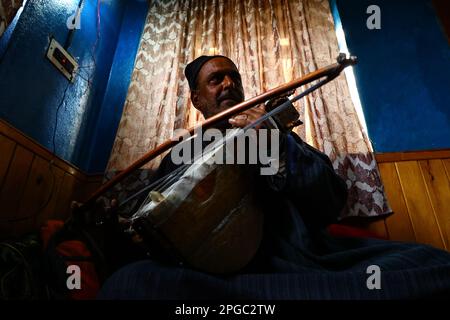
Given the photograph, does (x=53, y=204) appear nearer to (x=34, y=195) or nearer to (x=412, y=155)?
(x=34, y=195)

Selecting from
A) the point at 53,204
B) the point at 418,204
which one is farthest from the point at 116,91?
the point at 418,204

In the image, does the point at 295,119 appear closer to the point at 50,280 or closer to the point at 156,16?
the point at 50,280

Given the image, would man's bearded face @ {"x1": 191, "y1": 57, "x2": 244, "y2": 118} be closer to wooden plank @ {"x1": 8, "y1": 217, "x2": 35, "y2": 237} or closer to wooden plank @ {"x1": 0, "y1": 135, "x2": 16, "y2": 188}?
wooden plank @ {"x1": 0, "y1": 135, "x2": 16, "y2": 188}

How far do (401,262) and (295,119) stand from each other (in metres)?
0.46

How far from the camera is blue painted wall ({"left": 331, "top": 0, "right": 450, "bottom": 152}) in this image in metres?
1.56

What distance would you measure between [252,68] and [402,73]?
106 centimetres

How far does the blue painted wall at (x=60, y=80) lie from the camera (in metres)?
1.27

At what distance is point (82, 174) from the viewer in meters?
1.69

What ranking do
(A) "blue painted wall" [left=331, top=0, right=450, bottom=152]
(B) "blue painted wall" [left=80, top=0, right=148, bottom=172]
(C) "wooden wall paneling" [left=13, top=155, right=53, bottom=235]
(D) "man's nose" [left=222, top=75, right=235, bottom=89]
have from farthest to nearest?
1. (B) "blue painted wall" [left=80, top=0, right=148, bottom=172]
2. (A) "blue painted wall" [left=331, top=0, right=450, bottom=152]
3. (D) "man's nose" [left=222, top=75, right=235, bottom=89]
4. (C) "wooden wall paneling" [left=13, top=155, right=53, bottom=235]

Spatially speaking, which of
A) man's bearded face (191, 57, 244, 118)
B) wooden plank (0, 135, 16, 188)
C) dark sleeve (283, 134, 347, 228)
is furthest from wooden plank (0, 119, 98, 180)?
dark sleeve (283, 134, 347, 228)

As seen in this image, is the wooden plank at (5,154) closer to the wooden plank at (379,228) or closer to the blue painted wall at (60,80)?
the blue painted wall at (60,80)

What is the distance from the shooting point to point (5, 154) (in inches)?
44.3

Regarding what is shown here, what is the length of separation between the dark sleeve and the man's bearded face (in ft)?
1.90
